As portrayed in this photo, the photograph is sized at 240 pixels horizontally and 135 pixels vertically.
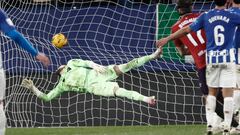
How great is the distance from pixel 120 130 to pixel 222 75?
8.87 ft

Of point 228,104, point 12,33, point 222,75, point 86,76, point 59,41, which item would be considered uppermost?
point 59,41

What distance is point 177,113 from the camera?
45.0 feet

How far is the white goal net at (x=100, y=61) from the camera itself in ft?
45.5

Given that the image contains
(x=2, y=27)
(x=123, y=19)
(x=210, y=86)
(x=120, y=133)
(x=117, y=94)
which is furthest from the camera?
(x=123, y=19)

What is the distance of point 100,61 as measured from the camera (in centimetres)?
1572

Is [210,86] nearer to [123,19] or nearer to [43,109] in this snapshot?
[43,109]

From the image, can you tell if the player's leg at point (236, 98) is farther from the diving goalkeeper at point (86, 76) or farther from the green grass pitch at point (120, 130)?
the diving goalkeeper at point (86, 76)

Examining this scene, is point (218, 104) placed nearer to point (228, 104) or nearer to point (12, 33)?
point (228, 104)

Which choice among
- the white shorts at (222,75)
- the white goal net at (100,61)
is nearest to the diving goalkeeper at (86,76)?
the white goal net at (100,61)

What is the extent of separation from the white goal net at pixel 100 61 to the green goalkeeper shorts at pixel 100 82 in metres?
1.00

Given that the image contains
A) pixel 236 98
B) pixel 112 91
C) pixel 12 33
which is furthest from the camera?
pixel 112 91

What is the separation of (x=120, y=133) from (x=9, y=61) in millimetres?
4738

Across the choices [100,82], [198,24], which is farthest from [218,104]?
[100,82]

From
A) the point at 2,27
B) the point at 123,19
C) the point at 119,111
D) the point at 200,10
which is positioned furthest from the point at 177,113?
the point at 2,27
